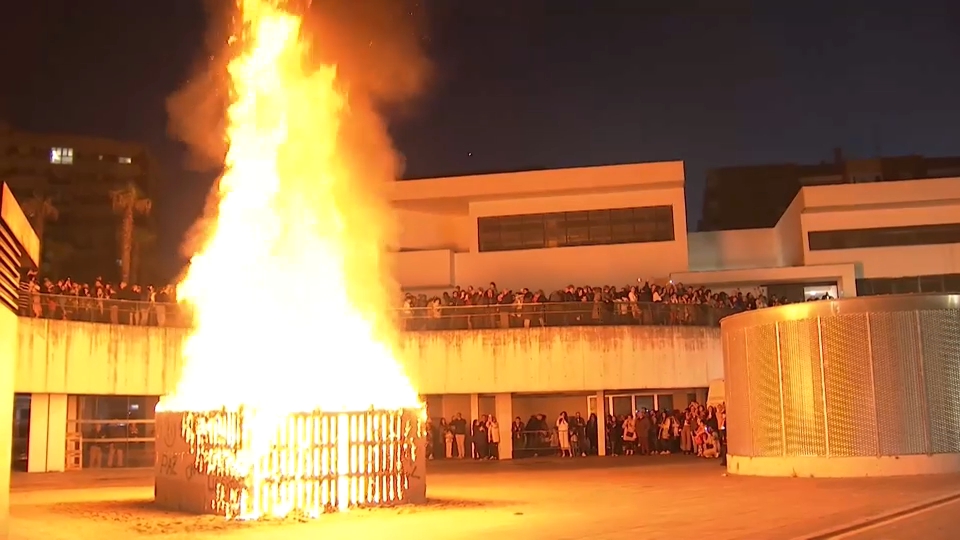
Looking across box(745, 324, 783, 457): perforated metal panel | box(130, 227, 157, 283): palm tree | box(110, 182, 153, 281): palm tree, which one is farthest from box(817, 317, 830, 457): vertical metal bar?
box(130, 227, 157, 283): palm tree

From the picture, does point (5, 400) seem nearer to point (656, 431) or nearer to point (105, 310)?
point (105, 310)

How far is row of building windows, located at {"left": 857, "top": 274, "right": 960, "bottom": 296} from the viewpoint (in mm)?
38750

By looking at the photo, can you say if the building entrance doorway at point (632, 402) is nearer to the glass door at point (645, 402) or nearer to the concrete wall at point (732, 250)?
the glass door at point (645, 402)

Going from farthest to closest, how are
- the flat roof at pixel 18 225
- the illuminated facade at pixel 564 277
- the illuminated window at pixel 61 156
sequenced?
the illuminated window at pixel 61 156, the illuminated facade at pixel 564 277, the flat roof at pixel 18 225

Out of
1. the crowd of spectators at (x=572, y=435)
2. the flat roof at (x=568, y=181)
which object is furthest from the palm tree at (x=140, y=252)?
the crowd of spectators at (x=572, y=435)

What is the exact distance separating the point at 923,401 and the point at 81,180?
249 ft

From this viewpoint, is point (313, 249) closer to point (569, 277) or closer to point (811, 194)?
point (569, 277)

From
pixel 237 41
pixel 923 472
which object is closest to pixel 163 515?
pixel 237 41

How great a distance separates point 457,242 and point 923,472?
2734cm

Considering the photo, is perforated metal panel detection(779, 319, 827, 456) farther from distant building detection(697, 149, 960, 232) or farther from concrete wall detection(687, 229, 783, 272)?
distant building detection(697, 149, 960, 232)

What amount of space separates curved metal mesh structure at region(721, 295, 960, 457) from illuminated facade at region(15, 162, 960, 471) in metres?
13.1

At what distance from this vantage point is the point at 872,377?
59.7ft

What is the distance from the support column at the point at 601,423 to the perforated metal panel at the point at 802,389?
13.4 metres

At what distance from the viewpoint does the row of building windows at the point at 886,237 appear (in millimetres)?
39438
